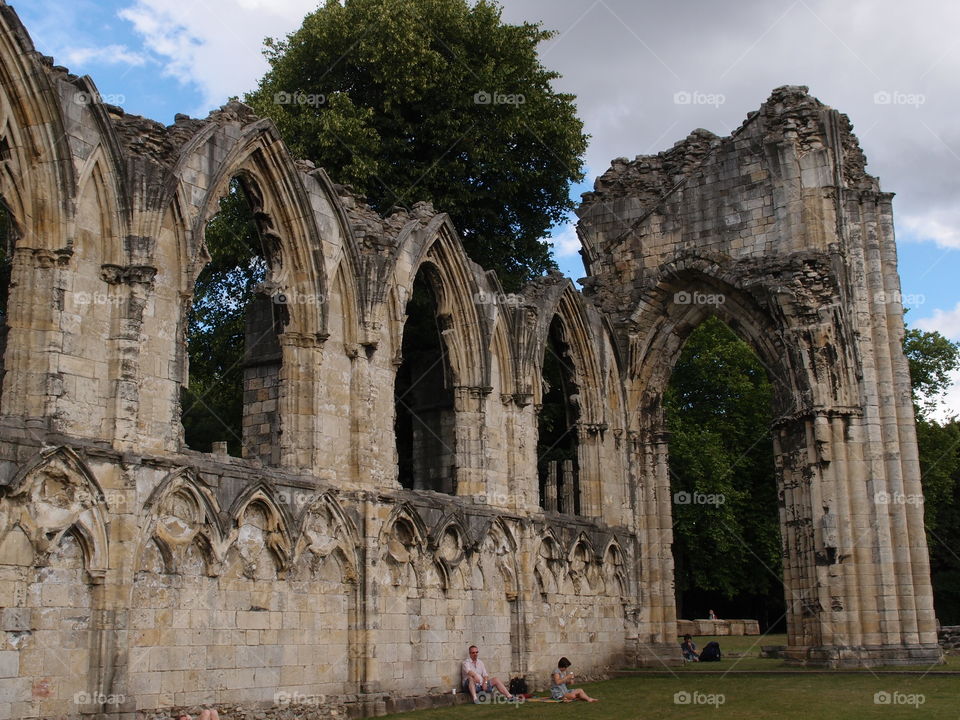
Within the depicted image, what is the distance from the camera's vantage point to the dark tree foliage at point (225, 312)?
22578mm

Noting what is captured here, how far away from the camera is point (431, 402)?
1769 cm

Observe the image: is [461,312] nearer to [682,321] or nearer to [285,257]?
[285,257]

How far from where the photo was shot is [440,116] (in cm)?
2186

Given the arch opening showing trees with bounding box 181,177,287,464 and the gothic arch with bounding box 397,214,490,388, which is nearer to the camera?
the gothic arch with bounding box 397,214,490,388

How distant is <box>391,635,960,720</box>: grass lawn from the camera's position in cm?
1187

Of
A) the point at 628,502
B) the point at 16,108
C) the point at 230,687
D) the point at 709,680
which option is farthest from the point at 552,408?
the point at 16,108

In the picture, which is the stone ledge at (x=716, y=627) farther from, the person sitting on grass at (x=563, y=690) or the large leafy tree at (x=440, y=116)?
the person sitting on grass at (x=563, y=690)

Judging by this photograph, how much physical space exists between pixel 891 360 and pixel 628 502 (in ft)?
15.5

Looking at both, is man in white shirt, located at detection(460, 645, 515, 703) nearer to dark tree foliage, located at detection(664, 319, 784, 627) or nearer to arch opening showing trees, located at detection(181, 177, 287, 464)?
arch opening showing trees, located at detection(181, 177, 287, 464)

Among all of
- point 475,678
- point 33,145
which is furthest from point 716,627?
point 33,145

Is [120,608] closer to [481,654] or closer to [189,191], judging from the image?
[189,191]

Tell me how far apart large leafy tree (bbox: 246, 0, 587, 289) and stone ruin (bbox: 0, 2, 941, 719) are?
2.42 metres

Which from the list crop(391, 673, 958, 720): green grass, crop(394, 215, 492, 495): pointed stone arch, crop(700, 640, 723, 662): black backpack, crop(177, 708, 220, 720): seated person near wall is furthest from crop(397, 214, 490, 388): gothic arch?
crop(700, 640, 723, 662): black backpack

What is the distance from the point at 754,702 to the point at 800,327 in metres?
6.99
